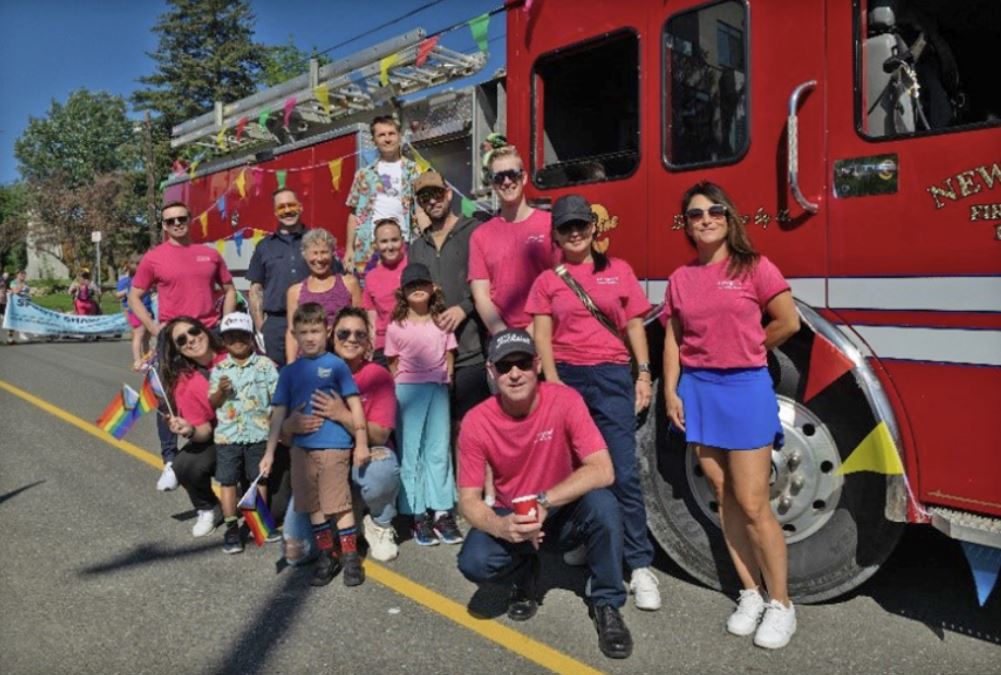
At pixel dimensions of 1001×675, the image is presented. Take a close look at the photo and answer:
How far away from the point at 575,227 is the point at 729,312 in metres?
0.76

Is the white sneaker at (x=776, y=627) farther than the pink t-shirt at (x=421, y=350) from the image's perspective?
No

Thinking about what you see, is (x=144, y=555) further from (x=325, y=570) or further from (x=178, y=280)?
(x=178, y=280)

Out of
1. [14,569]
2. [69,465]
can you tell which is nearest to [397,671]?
[14,569]

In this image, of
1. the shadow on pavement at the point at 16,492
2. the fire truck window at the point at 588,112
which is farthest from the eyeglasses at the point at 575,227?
the shadow on pavement at the point at 16,492

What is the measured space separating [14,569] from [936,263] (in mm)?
4304

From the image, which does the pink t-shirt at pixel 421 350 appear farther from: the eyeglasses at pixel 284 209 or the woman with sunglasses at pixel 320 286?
the eyeglasses at pixel 284 209

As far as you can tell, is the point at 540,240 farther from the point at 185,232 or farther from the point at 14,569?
the point at 14,569

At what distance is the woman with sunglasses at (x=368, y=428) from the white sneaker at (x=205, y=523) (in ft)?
2.48

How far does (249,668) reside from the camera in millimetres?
2984

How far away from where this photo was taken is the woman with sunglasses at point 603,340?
3490mm

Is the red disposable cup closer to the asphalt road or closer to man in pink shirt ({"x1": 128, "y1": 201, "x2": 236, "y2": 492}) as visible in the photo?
the asphalt road

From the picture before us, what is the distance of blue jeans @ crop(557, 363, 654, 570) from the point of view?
3.50m

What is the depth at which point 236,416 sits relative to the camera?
4438 mm

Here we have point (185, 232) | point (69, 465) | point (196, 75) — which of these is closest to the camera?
point (185, 232)
